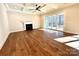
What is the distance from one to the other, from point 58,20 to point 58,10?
1.11m

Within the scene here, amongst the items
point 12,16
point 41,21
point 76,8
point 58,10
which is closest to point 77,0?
point 76,8

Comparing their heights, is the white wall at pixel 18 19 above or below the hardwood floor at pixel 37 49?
above

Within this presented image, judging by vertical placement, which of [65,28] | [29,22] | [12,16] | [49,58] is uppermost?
[12,16]

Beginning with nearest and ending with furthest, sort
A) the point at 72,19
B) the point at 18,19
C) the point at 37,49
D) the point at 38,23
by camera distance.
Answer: the point at 37,49 < the point at 72,19 < the point at 18,19 < the point at 38,23

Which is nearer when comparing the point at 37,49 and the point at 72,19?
the point at 37,49

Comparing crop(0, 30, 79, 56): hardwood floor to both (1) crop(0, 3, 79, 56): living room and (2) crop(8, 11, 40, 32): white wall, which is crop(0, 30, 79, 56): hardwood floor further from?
(2) crop(8, 11, 40, 32): white wall

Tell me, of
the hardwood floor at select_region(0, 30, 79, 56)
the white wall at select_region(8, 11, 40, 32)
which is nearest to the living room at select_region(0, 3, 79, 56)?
the white wall at select_region(8, 11, 40, 32)

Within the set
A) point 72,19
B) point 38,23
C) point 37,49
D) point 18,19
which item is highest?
point 18,19

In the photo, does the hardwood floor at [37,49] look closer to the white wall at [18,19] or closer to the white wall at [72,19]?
the white wall at [72,19]

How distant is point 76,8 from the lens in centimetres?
577

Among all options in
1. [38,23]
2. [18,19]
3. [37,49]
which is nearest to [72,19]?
[37,49]

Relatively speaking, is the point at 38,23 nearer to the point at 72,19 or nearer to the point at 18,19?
the point at 18,19

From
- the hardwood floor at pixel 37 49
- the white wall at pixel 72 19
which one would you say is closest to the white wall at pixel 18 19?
the hardwood floor at pixel 37 49

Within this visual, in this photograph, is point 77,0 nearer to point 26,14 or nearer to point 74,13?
point 74,13
